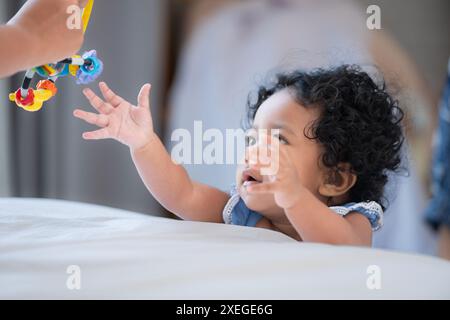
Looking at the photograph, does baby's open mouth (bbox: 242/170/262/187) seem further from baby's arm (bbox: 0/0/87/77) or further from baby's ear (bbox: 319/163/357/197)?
baby's arm (bbox: 0/0/87/77)

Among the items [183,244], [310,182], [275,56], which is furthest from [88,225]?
[275,56]

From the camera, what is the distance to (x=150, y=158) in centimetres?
92

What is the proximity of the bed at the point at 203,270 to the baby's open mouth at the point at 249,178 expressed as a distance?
0.22 m

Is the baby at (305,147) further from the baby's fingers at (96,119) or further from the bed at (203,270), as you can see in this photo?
the bed at (203,270)

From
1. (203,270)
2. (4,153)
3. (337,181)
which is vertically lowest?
(203,270)

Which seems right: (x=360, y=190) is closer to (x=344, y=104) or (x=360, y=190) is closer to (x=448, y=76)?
(x=344, y=104)

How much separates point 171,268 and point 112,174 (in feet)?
3.08

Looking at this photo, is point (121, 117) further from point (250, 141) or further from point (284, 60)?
point (284, 60)

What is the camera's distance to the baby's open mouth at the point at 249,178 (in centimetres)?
82

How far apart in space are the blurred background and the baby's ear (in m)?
0.39

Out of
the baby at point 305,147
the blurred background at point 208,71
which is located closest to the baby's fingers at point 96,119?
the baby at point 305,147

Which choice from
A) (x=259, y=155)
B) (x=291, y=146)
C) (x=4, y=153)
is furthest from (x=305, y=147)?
(x=4, y=153)

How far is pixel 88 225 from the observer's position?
2.31 feet

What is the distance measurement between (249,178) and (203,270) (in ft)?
1.19
